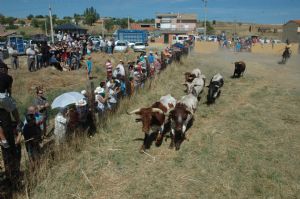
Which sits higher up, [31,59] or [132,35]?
[132,35]

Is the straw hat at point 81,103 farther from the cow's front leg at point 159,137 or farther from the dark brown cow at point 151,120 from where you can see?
the cow's front leg at point 159,137

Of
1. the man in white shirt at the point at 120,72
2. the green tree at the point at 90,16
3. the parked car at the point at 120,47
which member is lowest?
the man in white shirt at the point at 120,72

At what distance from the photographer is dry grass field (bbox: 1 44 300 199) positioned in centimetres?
658

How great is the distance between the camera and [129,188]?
22.0 ft

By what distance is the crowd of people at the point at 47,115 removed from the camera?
595cm

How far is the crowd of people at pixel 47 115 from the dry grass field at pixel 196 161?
0.38 meters

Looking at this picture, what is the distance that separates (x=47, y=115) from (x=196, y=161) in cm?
493

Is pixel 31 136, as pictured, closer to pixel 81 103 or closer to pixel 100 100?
pixel 81 103

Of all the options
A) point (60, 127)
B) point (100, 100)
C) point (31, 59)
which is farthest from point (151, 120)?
point (31, 59)

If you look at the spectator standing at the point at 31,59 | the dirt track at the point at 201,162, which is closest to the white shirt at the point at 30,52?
the spectator standing at the point at 31,59

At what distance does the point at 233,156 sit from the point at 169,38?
57060 mm

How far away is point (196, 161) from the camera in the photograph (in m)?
7.80

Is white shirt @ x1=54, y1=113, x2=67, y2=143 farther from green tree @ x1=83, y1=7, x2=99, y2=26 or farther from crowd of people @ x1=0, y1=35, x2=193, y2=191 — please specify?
green tree @ x1=83, y1=7, x2=99, y2=26

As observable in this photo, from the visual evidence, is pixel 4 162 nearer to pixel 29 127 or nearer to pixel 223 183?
pixel 29 127
